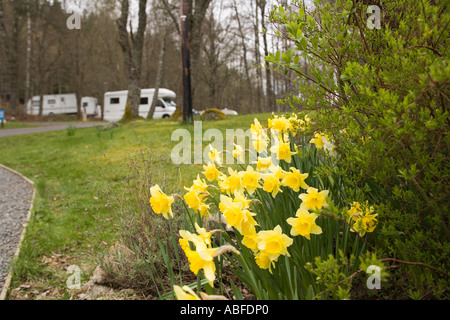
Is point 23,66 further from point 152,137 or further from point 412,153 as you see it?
point 412,153

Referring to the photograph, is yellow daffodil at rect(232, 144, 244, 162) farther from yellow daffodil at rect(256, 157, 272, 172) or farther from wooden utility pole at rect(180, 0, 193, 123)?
wooden utility pole at rect(180, 0, 193, 123)

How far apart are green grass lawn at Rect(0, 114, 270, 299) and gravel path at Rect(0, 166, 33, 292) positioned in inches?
5.0

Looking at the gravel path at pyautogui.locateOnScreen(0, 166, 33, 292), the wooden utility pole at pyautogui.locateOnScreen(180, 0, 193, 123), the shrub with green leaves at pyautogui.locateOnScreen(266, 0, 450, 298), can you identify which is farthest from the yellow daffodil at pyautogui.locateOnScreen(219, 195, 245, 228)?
the wooden utility pole at pyautogui.locateOnScreen(180, 0, 193, 123)

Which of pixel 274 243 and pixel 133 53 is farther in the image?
pixel 133 53

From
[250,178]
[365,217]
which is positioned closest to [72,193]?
[250,178]

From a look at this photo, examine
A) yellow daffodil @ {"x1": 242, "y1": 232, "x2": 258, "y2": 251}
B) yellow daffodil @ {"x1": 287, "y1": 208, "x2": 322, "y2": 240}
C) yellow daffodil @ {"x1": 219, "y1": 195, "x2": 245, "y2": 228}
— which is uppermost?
yellow daffodil @ {"x1": 219, "y1": 195, "x2": 245, "y2": 228}

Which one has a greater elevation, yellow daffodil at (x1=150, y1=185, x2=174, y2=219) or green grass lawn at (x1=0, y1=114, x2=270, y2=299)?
yellow daffodil at (x1=150, y1=185, x2=174, y2=219)

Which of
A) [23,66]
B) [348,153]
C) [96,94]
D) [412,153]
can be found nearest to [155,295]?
[348,153]

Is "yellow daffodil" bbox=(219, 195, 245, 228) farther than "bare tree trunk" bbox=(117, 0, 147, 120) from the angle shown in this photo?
No

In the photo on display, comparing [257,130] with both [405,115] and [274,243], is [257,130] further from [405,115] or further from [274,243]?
[405,115]

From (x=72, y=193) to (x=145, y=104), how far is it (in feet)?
74.3

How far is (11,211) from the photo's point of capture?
4625 mm

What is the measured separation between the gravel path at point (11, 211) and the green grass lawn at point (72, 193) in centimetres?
13

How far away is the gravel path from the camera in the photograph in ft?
11.0
